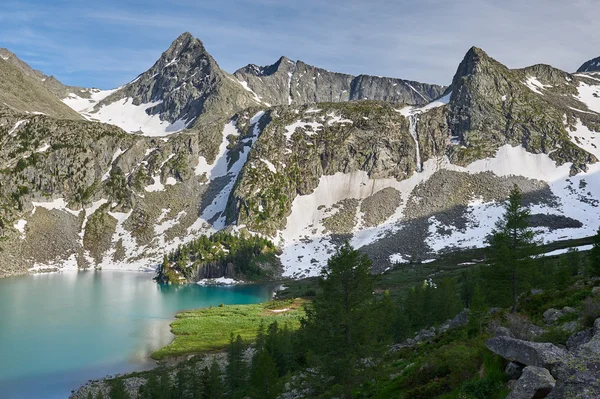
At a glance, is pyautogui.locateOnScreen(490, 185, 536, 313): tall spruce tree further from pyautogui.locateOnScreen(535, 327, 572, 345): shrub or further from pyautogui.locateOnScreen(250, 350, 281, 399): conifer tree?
pyautogui.locateOnScreen(535, 327, 572, 345): shrub

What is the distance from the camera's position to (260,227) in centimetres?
17262

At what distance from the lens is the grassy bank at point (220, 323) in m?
69.6

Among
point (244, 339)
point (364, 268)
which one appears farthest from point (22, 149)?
point (364, 268)

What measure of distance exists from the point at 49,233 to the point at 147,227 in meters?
37.8

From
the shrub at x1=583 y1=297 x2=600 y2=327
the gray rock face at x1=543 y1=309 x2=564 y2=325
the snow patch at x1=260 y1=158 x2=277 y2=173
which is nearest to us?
the shrub at x1=583 y1=297 x2=600 y2=327

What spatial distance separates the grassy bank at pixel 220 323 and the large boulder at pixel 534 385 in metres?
53.3

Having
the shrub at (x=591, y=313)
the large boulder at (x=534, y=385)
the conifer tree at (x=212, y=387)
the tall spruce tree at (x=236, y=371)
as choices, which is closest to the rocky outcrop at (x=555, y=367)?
the large boulder at (x=534, y=385)

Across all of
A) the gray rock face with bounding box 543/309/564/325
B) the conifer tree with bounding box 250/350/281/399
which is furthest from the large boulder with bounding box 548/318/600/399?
the conifer tree with bounding box 250/350/281/399

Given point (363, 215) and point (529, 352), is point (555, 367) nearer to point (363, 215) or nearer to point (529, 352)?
point (529, 352)

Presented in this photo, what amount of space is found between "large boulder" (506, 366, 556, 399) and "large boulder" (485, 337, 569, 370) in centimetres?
60

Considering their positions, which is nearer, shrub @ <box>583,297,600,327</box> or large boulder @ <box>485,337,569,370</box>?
large boulder @ <box>485,337,569,370</box>

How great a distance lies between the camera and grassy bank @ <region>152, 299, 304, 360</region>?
69.6 metres

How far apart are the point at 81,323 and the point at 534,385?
88706mm

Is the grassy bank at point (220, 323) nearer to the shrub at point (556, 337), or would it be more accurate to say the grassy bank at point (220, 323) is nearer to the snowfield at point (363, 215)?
the snowfield at point (363, 215)
